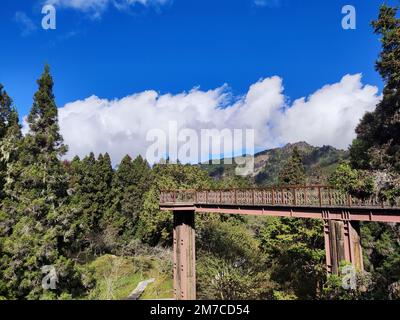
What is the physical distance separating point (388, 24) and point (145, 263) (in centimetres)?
3173

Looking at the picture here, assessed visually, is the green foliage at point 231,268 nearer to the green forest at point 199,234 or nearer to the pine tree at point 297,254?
the green forest at point 199,234

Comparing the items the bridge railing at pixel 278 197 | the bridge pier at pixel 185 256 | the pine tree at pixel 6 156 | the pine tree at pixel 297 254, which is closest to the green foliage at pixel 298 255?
the pine tree at pixel 297 254

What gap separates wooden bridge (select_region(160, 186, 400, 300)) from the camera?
11.5 meters

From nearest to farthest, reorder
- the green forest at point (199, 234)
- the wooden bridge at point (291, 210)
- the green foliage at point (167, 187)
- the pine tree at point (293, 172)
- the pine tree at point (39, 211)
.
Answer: the wooden bridge at point (291, 210) < the green forest at point (199, 234) < the pine tree at point (39, 211) < the green foliage at point (167, 187) < the pine tree at point (293, 172)

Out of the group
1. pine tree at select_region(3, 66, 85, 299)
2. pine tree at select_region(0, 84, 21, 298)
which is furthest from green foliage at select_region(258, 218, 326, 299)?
pine tree at select_region(0, 84, 21, 298)

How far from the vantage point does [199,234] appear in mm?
31906

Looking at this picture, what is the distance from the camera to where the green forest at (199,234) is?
16.8 m

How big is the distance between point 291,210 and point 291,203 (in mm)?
352

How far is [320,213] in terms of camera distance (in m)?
12.9

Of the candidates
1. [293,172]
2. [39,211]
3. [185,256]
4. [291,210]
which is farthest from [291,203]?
[293,172]

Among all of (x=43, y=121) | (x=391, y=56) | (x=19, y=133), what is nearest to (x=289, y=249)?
→ (x=391, y=56)

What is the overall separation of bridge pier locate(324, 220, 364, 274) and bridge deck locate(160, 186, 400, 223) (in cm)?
35

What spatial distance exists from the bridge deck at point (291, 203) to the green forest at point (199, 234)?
1.65ft
